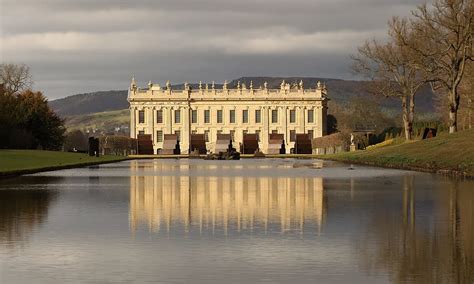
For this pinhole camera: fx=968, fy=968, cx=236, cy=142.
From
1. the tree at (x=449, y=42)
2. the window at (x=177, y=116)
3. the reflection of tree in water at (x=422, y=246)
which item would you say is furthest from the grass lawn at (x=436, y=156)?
the window at (x=177, y=116)

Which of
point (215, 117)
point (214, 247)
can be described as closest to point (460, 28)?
point (214, 247)

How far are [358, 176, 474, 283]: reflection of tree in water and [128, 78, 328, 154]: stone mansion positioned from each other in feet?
463

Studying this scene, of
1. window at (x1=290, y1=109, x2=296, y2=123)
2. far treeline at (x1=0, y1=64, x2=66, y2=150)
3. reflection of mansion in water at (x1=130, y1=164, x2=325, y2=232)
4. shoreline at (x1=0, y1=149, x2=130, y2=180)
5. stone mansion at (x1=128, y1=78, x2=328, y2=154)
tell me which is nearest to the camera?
reflection of mansion in water at (x1=130, y1=164, x2=325, y2=232)

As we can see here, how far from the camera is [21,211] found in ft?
73.5

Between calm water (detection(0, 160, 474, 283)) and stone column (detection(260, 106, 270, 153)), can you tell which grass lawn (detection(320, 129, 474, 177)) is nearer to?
calm water (detection(0, 160, 474, 283))

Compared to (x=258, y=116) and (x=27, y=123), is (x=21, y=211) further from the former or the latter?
(x=258, y=116)

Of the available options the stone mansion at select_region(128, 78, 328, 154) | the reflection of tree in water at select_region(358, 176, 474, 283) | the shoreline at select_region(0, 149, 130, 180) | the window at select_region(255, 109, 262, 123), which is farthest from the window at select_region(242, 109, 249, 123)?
the reflection of tree in water at select_region(358, 176, 474, 283)

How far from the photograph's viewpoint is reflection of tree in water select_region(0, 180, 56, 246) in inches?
681

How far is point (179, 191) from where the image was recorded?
30.3m

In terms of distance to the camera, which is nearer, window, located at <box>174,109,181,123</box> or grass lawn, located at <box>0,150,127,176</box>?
grass lawn, located at <box>0,150,127,176</box>

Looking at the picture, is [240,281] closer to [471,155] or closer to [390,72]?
[471,155]

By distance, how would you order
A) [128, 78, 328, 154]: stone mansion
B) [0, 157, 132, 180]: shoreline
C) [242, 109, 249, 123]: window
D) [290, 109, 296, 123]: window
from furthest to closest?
[242, 109, 249, 123]: window < [290, 109, 296, 123]: window < [128, 78, 328, 154]: stone mansion < [0, 157, 132, 180]: shoreline

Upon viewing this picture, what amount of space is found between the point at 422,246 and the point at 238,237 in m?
3.16

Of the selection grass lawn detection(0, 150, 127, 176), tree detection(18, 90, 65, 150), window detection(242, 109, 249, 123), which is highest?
window detection(242, 109, 249, 123)
